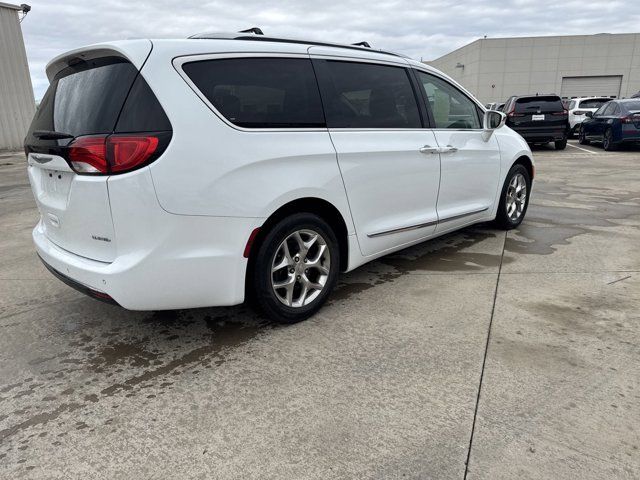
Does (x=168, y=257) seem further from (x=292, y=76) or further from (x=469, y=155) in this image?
(x=469, y=155)

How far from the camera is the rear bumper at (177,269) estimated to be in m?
2.56

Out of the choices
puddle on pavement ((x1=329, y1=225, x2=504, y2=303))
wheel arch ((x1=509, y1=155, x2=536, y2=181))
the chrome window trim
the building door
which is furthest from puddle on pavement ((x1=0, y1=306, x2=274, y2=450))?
the building door

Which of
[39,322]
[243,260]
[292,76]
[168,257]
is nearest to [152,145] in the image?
[168,257]

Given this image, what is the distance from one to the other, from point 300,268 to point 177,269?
87 cm

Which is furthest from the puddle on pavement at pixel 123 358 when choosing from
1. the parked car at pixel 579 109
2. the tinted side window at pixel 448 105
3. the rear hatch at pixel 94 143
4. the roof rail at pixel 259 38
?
the parked car at pixel 579 109

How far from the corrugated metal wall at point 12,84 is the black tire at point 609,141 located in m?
20.9

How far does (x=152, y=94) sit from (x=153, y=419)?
1.66 metres

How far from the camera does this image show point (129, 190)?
2.47 metres

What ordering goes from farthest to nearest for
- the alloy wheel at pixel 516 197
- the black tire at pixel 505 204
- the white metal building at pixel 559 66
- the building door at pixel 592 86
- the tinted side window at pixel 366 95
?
the building door at pixel 592 86, the white metal building at pixel 559 66, the alloy wheel at pixel 516 197, the black tire at pixel 505 204, the tinted side window at pixel 366 95

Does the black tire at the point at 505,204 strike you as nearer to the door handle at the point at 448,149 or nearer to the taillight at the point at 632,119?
the door handle at the point at 448,149

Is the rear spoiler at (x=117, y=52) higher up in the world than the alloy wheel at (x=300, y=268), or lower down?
higher up

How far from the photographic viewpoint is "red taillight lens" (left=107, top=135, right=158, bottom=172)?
2473 mm

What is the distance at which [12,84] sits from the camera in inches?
715

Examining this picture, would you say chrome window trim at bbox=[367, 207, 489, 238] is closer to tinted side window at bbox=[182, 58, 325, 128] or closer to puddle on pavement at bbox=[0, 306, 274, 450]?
tinted side window at bbox=[182, 58, 325, 128]
